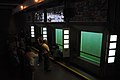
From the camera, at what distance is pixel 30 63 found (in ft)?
18.9

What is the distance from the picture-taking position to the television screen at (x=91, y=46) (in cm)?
693

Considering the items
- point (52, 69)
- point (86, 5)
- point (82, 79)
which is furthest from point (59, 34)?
point (82, 79)

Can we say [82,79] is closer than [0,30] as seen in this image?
Yes

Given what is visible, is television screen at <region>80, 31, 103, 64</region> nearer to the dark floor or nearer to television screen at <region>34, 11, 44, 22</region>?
the dark floor

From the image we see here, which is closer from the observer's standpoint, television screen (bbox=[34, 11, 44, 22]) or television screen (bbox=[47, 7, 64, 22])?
television screen (bbox=[47, 7, 64, 22])

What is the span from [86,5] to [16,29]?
12.3 m

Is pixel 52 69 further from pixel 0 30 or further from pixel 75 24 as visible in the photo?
pixel 0 30

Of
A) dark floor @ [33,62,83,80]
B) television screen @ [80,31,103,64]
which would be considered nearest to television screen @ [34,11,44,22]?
television screen @ [80,31,103,64]

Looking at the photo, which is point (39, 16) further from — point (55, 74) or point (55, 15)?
point (55, 74)

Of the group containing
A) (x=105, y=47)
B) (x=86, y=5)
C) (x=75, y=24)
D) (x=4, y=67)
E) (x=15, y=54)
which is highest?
(x=86, y=5)

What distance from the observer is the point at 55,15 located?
10.2 metres

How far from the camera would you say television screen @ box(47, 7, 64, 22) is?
9.45 m

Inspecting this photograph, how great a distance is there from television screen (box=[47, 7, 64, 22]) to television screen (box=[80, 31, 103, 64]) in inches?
84.8

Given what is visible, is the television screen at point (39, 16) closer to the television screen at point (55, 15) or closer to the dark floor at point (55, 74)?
the television screen at point (55, 15)
